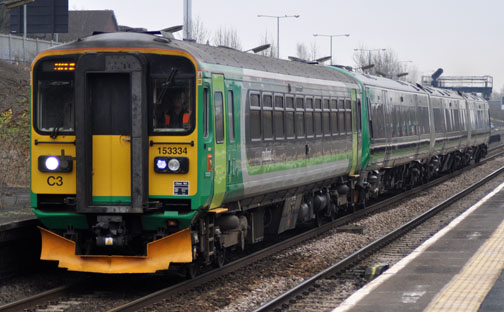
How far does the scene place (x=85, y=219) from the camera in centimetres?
1124

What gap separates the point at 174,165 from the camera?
1103 centimetres

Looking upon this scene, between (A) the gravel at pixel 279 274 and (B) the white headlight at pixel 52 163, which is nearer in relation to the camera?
(A) the gravel at pixel 279 274

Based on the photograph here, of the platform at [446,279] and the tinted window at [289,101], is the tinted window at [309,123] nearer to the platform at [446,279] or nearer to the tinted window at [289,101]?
the tinted window at [289,101]

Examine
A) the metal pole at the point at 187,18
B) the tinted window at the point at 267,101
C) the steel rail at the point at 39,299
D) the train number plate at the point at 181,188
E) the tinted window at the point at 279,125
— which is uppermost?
the metal pole at the point at 187,18

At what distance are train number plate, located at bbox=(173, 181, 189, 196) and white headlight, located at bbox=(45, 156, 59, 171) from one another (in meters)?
1.55

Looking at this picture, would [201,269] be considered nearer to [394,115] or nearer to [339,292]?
[339,292]

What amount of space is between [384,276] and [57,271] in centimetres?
476

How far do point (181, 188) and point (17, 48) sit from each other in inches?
1514

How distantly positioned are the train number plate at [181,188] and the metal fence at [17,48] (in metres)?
34.9

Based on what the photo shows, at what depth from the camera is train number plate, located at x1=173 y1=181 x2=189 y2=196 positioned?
11.0 meters

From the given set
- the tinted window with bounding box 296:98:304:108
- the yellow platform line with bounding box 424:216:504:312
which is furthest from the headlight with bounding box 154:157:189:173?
the tinted window with bounding box 296:98:304:108

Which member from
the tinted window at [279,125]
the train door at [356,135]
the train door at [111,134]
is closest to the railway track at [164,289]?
the train door at [111,134]

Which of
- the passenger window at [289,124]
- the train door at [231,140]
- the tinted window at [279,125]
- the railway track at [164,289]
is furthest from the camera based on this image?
the passenger window at [289,124]

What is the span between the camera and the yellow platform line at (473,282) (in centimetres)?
909
